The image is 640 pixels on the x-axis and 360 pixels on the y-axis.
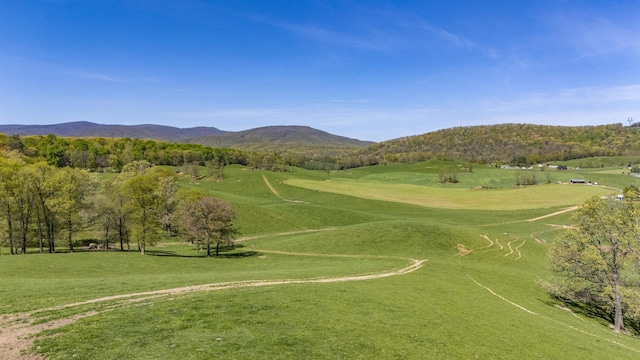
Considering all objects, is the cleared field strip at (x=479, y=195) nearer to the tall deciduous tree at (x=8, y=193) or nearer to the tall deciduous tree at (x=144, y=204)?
the tall deciduous tree at (x=144, y=204)

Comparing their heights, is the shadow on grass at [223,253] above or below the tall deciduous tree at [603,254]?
below

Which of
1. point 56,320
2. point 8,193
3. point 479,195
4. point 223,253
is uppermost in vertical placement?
point 8,193

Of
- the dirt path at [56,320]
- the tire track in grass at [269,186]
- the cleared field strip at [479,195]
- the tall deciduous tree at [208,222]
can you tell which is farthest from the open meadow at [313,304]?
the tire track in grass at [269,186]

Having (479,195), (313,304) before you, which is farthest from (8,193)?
(479,195)

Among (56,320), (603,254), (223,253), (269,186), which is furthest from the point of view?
(269,186)

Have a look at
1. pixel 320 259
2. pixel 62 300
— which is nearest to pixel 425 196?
pixel 320 259

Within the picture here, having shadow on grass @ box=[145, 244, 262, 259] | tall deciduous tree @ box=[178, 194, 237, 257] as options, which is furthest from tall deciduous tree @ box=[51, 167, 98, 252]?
tall deciduous tree @ box=[178, 194, 237, 257]

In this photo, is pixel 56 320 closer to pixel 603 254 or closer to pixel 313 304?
pixel 313 304
